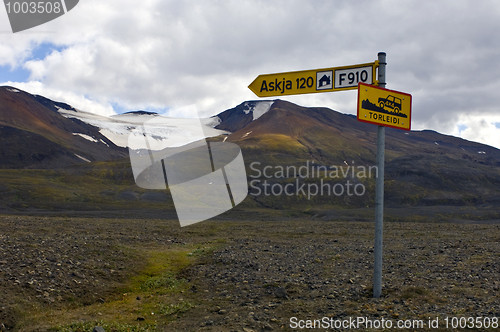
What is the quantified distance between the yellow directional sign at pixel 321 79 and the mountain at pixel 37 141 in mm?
147237

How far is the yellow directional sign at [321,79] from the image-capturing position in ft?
25.9

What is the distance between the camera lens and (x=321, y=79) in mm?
7988

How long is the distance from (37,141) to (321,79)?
163117 mm

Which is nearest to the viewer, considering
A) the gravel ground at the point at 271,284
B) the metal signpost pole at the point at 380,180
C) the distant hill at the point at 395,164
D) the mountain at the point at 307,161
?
the metal signpost pole at the point at 380,180

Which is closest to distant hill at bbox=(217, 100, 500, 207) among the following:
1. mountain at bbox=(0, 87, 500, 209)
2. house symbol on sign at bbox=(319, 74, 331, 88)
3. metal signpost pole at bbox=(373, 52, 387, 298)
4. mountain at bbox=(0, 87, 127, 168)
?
mountain at bbox=(0, 87, 500, 209)

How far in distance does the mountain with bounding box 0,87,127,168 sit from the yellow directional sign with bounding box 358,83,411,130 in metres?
149

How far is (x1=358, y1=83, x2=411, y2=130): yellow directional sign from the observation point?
7.49 metres

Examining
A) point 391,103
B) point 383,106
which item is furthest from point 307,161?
point 383,106

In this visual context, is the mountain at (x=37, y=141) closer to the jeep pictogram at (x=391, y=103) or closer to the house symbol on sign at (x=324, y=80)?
the house symbol on sign at (x=324, y=80)

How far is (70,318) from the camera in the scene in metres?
9.07

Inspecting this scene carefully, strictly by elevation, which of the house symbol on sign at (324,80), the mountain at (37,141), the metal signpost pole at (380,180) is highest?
the mountain at (37,141)

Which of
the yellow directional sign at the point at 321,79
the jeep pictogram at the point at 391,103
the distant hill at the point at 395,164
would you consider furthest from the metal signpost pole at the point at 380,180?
the distant hill at the point at 395,164

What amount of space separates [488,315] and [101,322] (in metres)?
7.77

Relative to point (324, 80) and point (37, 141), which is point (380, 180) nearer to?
point (324, 80)
